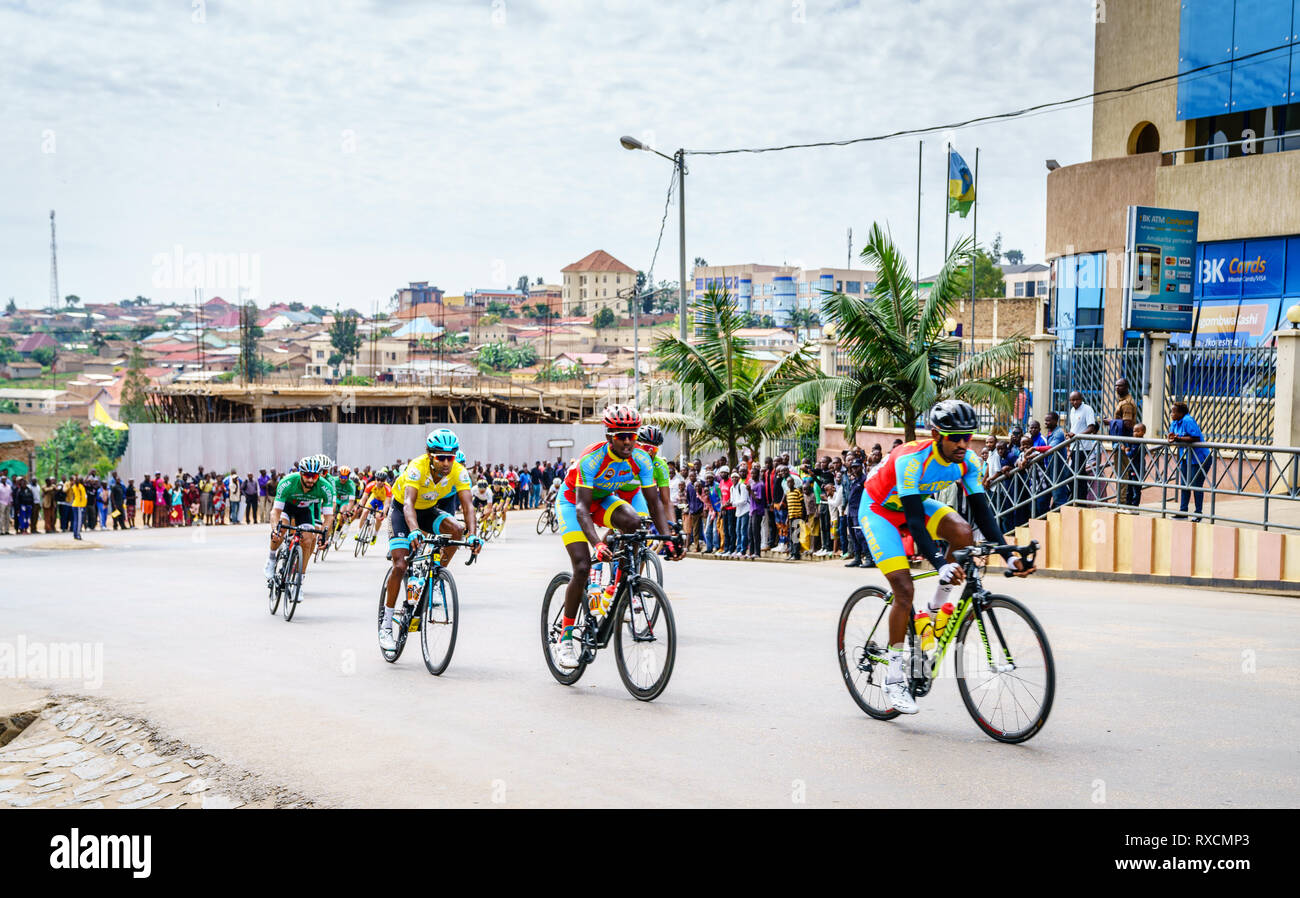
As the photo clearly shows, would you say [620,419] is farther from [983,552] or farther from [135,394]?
[135,394]

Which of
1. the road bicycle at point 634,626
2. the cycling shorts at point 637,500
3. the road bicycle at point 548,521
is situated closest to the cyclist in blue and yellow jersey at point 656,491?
the cycling shorts at point 637,500

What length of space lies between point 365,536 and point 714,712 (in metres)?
18.1

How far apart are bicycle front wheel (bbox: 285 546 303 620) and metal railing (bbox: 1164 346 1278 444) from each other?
13.5 m

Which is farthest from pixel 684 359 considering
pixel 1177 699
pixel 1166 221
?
pixel 1177 699

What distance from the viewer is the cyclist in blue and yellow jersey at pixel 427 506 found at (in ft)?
32.6

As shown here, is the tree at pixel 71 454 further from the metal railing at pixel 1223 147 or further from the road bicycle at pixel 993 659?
the road bicycle at pixel 993 659

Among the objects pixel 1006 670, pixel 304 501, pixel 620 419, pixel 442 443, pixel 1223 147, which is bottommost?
pixel 1006 670

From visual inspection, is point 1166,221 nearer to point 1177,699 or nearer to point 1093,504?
point 1093,504

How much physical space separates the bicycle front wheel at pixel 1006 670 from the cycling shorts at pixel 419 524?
479 centimetres

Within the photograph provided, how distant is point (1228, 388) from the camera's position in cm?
1894

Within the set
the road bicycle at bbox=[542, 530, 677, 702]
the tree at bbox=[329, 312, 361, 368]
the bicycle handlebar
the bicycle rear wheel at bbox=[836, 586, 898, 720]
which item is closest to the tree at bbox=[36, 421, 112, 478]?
the tree at bbox=[329, 312, 361, 368]

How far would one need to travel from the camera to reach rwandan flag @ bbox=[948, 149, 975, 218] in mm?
39750

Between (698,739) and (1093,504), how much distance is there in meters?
11.8

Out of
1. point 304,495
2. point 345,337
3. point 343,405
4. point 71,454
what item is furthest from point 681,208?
point 345,337
